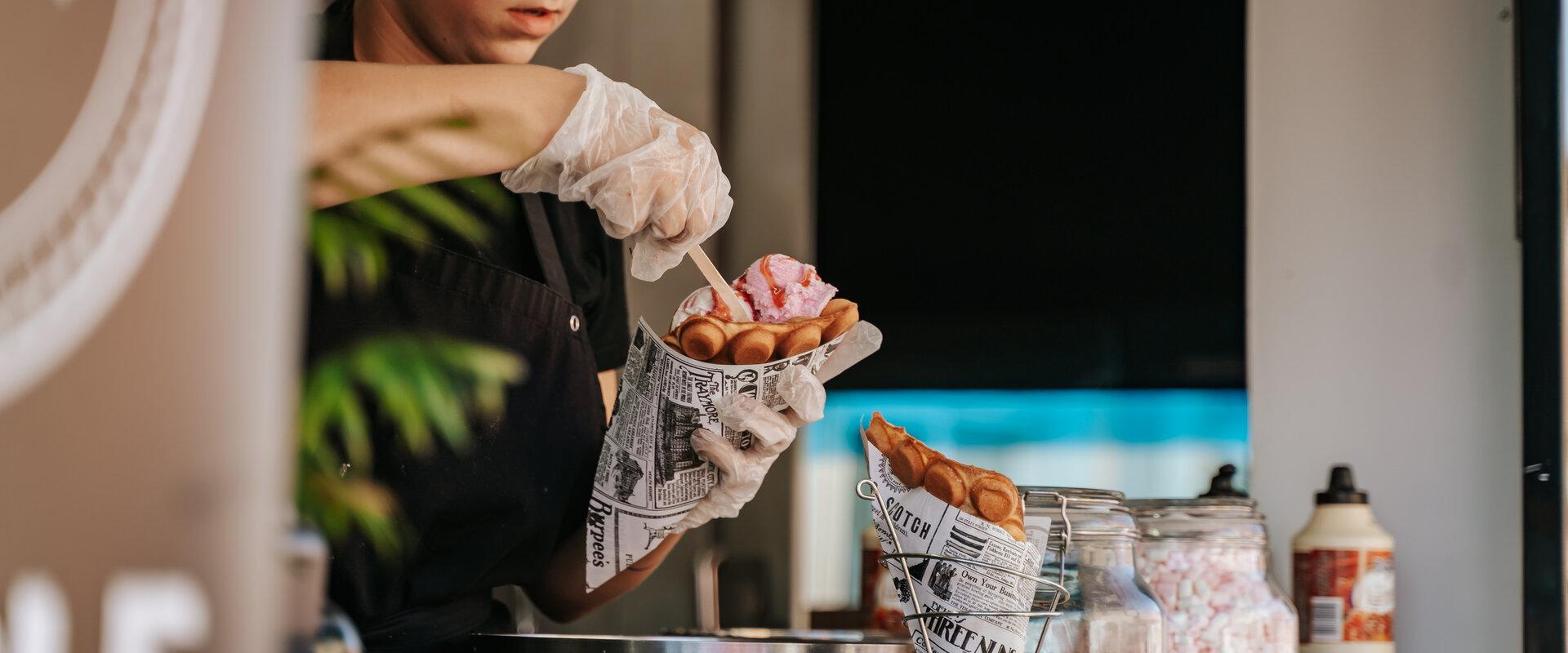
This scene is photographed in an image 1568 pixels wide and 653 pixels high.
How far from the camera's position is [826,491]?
5.79 ft

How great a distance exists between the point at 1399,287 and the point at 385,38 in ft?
4.19

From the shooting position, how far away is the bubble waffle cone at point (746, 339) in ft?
3.38

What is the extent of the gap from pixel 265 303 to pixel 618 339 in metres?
1.07

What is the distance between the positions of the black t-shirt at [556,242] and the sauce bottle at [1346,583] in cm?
80

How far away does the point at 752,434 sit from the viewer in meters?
1.12

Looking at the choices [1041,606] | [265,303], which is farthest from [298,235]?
[1041,606]

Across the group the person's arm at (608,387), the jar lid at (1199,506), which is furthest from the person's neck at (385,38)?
the jar lid at (1199,506)

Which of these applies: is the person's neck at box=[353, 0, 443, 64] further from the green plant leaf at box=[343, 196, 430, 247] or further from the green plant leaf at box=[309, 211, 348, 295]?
the green plant leaf at box=[309, 211, 348, 295]

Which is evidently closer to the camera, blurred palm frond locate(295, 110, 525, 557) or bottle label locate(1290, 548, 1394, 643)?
blurred palm frond locate(295, 110, 525, 557)

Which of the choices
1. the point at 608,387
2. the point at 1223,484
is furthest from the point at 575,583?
the point at 1223,484

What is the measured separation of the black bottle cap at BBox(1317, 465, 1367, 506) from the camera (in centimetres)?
154

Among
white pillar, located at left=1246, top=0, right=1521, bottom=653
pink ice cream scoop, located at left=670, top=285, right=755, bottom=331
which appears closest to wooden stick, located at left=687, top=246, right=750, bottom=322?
pink ice cream scoop, located at left=670, top=285, right=755, bottom=331

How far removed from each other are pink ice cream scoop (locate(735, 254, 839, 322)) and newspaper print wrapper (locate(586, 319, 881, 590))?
47mm

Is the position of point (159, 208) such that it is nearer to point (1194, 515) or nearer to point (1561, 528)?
point (1194, 515)
